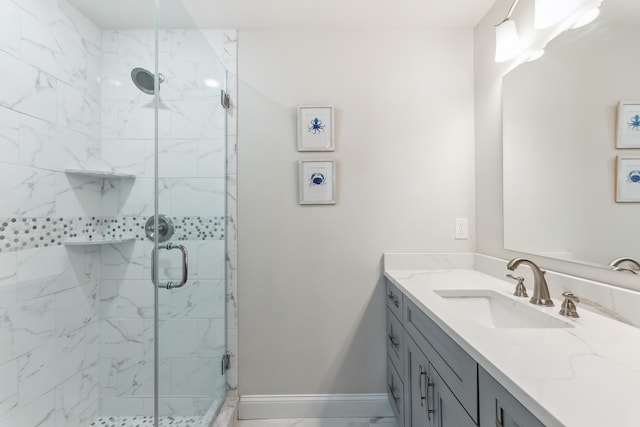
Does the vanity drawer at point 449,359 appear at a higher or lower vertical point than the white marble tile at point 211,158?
lower

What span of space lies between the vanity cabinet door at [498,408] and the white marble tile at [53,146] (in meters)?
2.08

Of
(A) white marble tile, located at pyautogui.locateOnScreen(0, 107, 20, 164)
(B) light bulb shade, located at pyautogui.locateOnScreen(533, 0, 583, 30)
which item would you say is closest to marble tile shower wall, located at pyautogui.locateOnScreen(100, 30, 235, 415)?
(A) white marble tile, located at pyautogui.locateOnScreen(0, 107, 20, 164)

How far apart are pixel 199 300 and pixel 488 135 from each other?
1.86 meters

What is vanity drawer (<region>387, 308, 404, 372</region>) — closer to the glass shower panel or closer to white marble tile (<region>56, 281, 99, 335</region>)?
the glass shower panel

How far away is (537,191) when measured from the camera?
1.29 m

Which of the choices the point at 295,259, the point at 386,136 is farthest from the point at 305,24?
the point at 295,259

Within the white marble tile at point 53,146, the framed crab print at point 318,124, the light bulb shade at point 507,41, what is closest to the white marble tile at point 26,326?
the white marble tile at point 53,146

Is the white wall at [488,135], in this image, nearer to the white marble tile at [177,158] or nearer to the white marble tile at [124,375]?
the white marble tile at [177,158]

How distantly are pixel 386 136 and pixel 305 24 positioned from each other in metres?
0.84

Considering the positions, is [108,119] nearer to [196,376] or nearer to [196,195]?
[196,195]

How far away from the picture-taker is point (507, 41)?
1.36m

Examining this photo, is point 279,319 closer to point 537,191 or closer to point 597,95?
point 537,191

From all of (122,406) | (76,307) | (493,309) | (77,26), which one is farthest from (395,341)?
(77,26)

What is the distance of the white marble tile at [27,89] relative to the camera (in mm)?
1310
